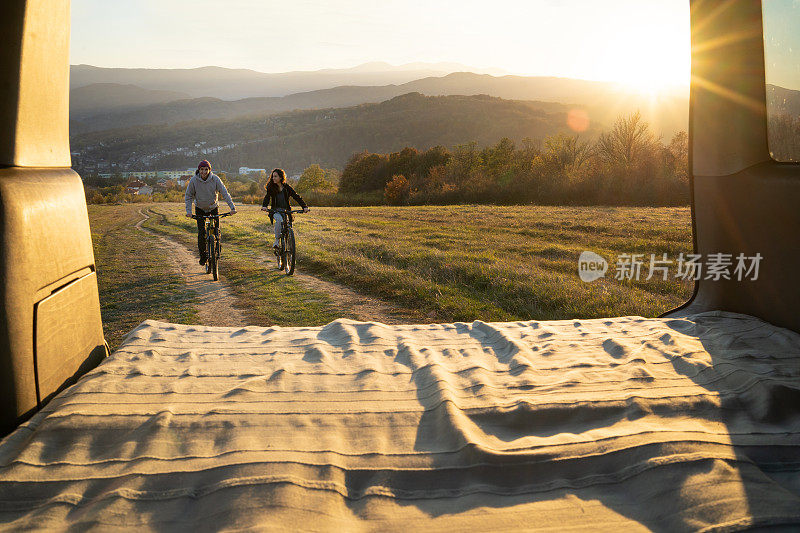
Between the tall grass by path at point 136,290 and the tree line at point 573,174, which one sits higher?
the tree line at point 573,174

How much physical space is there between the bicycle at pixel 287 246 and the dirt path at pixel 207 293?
945mm

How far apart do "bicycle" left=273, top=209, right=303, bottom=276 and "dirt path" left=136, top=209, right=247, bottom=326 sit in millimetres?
945

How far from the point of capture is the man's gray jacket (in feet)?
26.2

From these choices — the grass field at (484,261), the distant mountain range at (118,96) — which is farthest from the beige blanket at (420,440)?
the distant mountain range at (118,96)

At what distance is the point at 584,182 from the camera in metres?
27.8

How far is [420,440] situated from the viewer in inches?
75.4

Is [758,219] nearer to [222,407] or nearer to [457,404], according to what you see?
[457,404]

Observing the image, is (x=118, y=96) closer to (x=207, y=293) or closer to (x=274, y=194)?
(x=274, y=194)

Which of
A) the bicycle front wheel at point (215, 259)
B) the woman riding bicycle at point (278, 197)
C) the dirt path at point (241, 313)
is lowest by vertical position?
the dirt path at point (241, 313)
